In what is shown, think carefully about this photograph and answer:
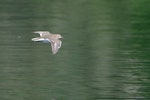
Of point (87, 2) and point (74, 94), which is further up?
point (87, 2)

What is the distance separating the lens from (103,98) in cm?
371

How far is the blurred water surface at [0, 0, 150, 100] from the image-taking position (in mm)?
3781

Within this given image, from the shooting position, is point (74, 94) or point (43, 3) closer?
point (74, 94)

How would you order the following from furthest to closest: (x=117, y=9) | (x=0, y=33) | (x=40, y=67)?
(x=117, y=9)
(x=0, y=33)
(x=40, y=67)

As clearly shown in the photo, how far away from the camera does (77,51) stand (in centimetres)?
419

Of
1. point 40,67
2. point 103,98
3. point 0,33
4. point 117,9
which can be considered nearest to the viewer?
Result: point 103,98

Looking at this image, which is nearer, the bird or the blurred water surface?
the bird

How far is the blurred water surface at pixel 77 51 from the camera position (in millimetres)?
3781

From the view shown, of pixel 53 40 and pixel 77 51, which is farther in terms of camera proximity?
pixel 77 51

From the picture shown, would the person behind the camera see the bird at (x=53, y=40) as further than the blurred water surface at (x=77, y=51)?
No

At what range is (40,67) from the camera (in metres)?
3.99

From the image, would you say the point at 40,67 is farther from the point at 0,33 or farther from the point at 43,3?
the point at 43,3

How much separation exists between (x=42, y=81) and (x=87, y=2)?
1.47 m

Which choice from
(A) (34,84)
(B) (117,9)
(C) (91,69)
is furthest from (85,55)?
(B) (117,9)
